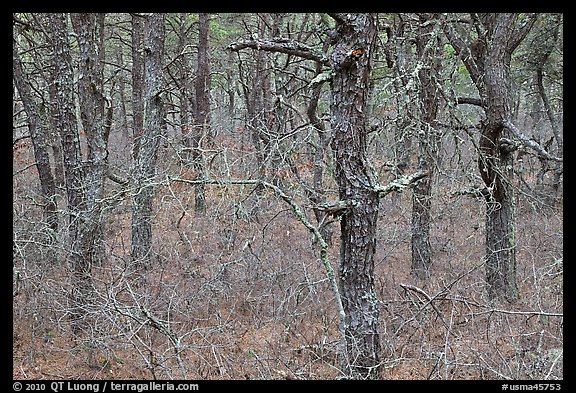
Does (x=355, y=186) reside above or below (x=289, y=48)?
below

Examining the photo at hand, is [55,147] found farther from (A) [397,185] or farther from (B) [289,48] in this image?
(A) [397,185]

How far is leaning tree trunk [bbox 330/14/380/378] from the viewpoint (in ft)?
17.9

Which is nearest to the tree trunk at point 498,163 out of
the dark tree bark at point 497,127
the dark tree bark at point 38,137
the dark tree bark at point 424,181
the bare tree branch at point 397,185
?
the dark tree bark at point 497,127

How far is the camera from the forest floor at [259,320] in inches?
231

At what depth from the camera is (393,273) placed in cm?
1084

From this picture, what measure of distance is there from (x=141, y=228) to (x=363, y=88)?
20.0 ft

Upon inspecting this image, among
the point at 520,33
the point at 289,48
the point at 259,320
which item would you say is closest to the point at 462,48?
the point at 520,33

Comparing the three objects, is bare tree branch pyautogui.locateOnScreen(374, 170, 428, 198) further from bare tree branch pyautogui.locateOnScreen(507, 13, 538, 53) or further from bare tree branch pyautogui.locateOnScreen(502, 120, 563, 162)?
bare tree branch pyautogui.locateOnScreen(507, 13, 538, 53)

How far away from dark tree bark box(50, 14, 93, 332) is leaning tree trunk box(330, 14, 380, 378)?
3554mm

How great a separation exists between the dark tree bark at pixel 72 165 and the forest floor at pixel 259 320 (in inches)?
9.0

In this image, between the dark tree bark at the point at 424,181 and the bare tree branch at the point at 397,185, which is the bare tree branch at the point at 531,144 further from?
the bare tree branch at the point at 397,185

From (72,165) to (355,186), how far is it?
14.4 ft

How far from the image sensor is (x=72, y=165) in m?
7.70

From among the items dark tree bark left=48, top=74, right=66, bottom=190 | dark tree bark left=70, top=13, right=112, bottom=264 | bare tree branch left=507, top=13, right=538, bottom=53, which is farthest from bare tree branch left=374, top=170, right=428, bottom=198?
dark tree bark left=48, top=74, right=66, bottom=190
